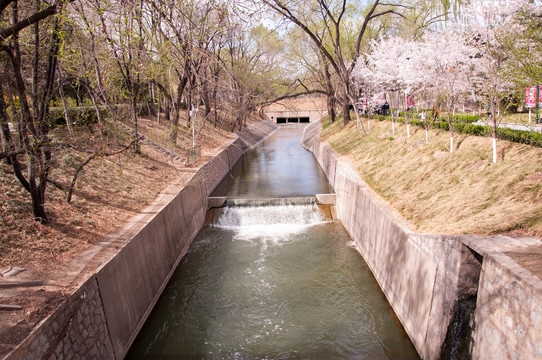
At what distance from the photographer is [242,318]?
8.78 m

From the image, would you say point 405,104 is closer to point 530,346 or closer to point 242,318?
point 242,318

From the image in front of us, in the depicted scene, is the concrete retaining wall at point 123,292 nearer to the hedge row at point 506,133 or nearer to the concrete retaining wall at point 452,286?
the concrete retaining wall at point 452,286

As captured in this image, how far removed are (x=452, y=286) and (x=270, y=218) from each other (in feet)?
31.6

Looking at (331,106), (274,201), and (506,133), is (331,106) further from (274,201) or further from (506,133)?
(506,133)

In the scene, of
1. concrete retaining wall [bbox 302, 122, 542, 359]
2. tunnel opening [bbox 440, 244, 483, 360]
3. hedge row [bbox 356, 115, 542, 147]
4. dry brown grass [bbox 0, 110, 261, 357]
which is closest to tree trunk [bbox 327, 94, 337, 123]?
hedge row [bbox 356, 115, 542, 147]

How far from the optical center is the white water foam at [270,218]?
14.8 metres

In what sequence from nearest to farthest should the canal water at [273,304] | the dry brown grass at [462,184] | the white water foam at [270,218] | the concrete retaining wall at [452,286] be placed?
the concrete retaining wall at [452,286] → the dry brown grass at [462,184] → the canal water at [273,304] → the white water foam at [270,218]

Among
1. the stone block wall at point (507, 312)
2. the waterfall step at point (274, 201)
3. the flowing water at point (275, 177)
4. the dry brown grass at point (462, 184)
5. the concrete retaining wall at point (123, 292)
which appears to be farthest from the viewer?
the flowing water at point (275, 177)

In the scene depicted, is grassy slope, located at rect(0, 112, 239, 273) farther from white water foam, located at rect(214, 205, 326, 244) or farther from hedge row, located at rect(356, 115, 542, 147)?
hedge row, located at rect(356, 115, 542, 147)

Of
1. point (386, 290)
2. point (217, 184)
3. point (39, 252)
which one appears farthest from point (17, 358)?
point (217, 184)

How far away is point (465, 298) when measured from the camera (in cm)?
610

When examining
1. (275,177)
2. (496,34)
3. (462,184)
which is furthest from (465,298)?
(275,177)

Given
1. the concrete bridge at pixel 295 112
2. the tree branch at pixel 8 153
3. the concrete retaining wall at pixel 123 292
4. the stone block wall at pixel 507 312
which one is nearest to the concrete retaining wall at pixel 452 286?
the stone block wall at pixel 507 312

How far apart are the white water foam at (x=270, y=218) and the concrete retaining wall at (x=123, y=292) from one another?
202 centimetres
